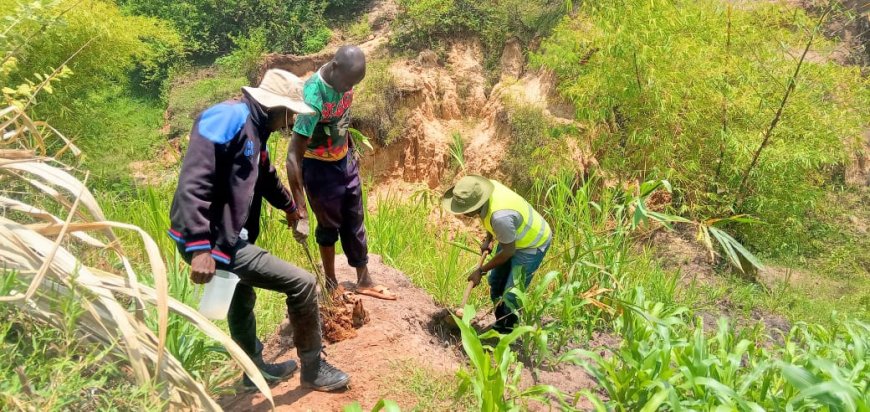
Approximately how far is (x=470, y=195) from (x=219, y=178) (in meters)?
1.43

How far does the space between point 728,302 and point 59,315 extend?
5495 mm

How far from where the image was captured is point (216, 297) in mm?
2246

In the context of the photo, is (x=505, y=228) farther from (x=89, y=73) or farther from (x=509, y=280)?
(x=89, y=73)

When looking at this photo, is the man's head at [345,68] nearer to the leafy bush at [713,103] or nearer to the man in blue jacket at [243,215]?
the man in blue jacket at [243,215]

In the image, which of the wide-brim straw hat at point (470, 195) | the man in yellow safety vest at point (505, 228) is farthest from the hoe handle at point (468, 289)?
the wide-brim straw hat at point (470, 195)

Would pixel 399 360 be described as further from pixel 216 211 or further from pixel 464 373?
pixel 216 211

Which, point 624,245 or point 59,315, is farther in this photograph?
point 624,245

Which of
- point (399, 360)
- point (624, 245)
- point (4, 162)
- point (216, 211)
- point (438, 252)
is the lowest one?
point (438, 252)

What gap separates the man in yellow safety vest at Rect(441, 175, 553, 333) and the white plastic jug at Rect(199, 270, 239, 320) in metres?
1.43

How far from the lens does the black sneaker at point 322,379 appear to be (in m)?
2.58

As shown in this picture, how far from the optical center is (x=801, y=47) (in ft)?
22.6

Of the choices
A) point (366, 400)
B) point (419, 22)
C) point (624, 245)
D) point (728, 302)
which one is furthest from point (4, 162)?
point (419, 22)

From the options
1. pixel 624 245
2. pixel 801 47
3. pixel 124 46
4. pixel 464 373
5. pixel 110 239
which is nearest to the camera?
pixel 110 239

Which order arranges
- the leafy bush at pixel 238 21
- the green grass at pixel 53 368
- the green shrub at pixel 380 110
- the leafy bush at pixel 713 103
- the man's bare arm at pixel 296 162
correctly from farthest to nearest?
the leafy bush at pixel 238 21 → the green shrub at pixel 380 110 → the leafy bush at pixel 713 103 → the man's bare arm at pixel 296 162 → the green grass at pixel 53 368
